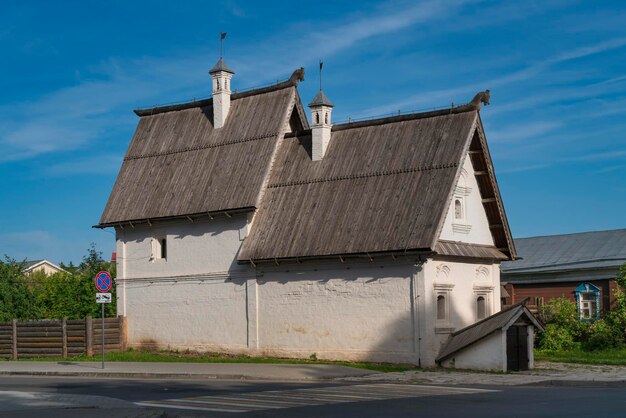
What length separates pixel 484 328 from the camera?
30.7 meters

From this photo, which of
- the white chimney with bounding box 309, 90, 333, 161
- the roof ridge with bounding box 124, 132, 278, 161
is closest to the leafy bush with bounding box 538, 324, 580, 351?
the white chimney with bounding box 309, 90, 333, 161

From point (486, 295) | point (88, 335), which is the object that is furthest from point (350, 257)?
point (88, 335)

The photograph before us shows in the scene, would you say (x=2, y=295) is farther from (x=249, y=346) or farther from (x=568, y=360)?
(x=568, y=360)

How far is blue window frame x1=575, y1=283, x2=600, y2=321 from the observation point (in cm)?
4796

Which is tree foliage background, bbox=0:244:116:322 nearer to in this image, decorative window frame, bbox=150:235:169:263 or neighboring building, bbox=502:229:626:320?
decorative window frame, bbox=150:235:169:263

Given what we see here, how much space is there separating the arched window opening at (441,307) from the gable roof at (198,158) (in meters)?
7.78

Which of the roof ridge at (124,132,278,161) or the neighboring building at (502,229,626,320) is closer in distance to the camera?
the roof ridge at (124,132,278,161)

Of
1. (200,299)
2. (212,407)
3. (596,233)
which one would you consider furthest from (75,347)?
(596,233)

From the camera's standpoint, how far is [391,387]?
23.6 meters

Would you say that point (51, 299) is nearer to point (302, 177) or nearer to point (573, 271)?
point (302, 177)

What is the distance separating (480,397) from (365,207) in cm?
1378

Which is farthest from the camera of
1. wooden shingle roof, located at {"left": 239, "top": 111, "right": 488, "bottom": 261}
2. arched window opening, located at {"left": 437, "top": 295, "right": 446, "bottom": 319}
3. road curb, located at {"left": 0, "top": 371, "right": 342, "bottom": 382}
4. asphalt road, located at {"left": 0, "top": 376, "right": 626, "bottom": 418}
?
arched window opening, located at {"left": 437, "top": 295, "right": 446, "bottom": 319}

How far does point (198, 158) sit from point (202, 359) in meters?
8.61

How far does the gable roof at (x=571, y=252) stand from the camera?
4956cm
